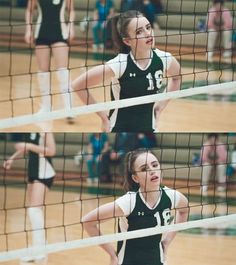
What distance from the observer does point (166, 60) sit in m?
4.09

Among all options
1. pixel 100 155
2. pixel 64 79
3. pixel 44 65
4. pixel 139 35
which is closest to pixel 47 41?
pixel 44 65

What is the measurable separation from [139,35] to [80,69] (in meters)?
4.15

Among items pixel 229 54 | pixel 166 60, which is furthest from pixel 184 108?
pixel 166 60

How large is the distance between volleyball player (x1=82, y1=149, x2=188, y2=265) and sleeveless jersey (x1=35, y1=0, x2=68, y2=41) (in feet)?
5.85

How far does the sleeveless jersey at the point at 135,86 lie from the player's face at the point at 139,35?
0.20 ft

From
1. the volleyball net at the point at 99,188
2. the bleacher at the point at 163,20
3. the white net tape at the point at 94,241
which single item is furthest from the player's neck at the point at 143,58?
the bleacher at the point at 163,20

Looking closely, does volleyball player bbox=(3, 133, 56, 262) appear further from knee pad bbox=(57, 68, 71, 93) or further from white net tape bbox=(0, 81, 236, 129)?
white net tape bbox=(0, 81, 236, 129)

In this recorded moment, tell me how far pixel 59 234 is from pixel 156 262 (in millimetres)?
2230

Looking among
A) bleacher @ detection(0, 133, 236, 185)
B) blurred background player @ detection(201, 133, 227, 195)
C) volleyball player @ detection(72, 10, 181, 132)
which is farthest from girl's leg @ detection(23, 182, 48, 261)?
bleacher @ detection(0, 133, 236, 185)

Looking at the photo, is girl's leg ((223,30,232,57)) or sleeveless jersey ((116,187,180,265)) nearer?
sleeveless jersey ((116,187,180,265))

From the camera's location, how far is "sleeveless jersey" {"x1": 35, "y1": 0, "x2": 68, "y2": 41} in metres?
5.57

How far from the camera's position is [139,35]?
397cm

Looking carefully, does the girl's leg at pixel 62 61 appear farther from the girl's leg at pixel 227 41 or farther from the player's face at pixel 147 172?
the girl's leg at pixel 227 41

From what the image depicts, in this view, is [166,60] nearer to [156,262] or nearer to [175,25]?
[156,262]
